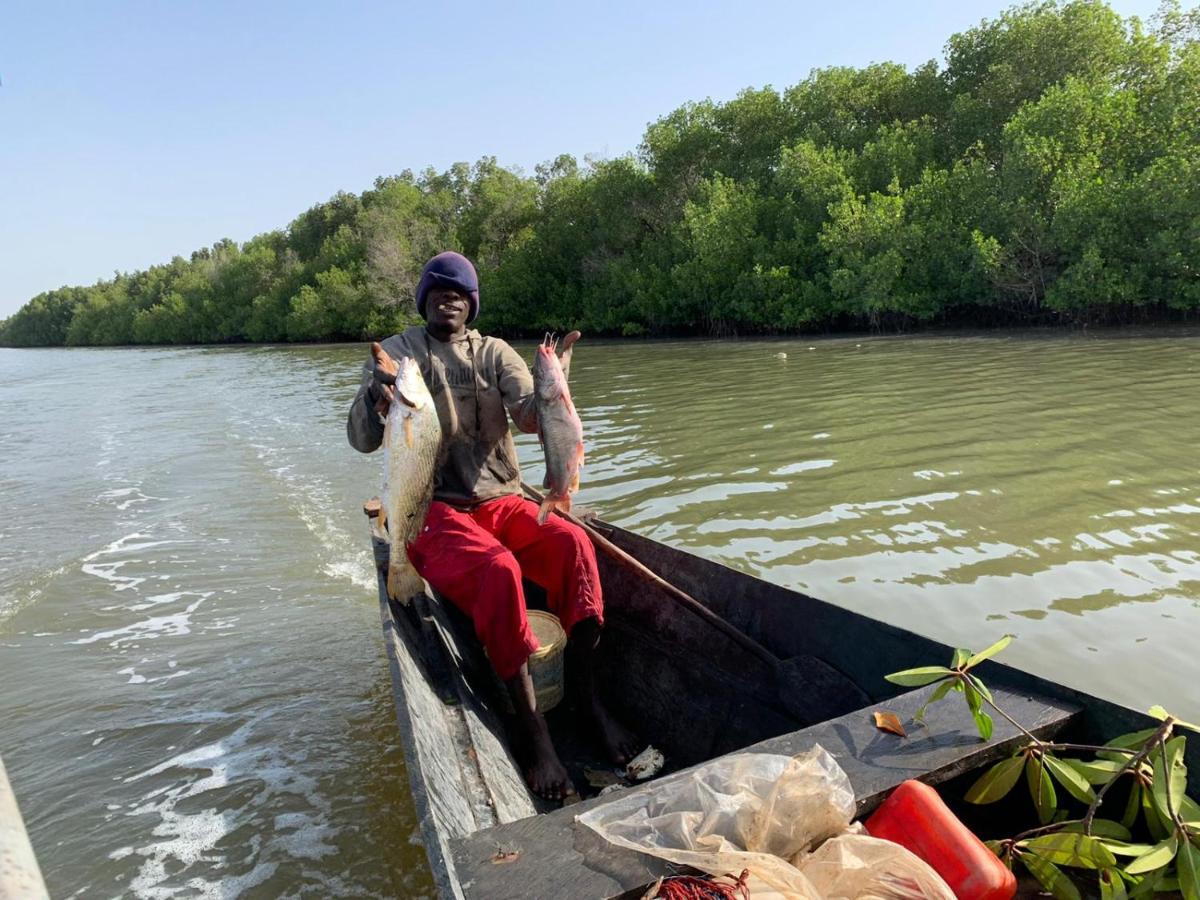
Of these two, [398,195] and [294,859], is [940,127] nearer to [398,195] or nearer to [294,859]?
[294,859]

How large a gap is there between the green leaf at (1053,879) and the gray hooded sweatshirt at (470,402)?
9.37 ft

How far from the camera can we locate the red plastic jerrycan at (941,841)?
1.86m

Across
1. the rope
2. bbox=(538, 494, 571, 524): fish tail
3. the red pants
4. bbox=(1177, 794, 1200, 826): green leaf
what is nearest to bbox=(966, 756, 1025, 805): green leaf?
bbox=(1177, 794, 1200, 826): green leaf

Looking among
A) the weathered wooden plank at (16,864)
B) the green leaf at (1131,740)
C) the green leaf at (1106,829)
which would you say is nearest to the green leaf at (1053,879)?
the green leaf at (1106,829)

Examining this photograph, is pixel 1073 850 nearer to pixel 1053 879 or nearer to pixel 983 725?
pixel 1053 879

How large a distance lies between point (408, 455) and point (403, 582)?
0.70 m

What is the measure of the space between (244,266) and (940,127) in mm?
69748

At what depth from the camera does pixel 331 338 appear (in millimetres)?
67375

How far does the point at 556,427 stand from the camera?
3582 millimetres

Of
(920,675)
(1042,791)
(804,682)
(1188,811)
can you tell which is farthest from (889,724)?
(804,682)

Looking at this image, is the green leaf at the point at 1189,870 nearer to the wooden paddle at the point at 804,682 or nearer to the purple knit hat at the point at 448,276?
the wooden paddle at the point at 804,682

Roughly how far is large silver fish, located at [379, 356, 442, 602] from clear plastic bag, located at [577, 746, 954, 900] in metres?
2.02

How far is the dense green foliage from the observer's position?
75.5 ft

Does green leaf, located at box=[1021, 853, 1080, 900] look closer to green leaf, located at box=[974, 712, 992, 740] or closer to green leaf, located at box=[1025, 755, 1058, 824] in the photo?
green leaf, located at box=[1025, 755, 1058, 824]
